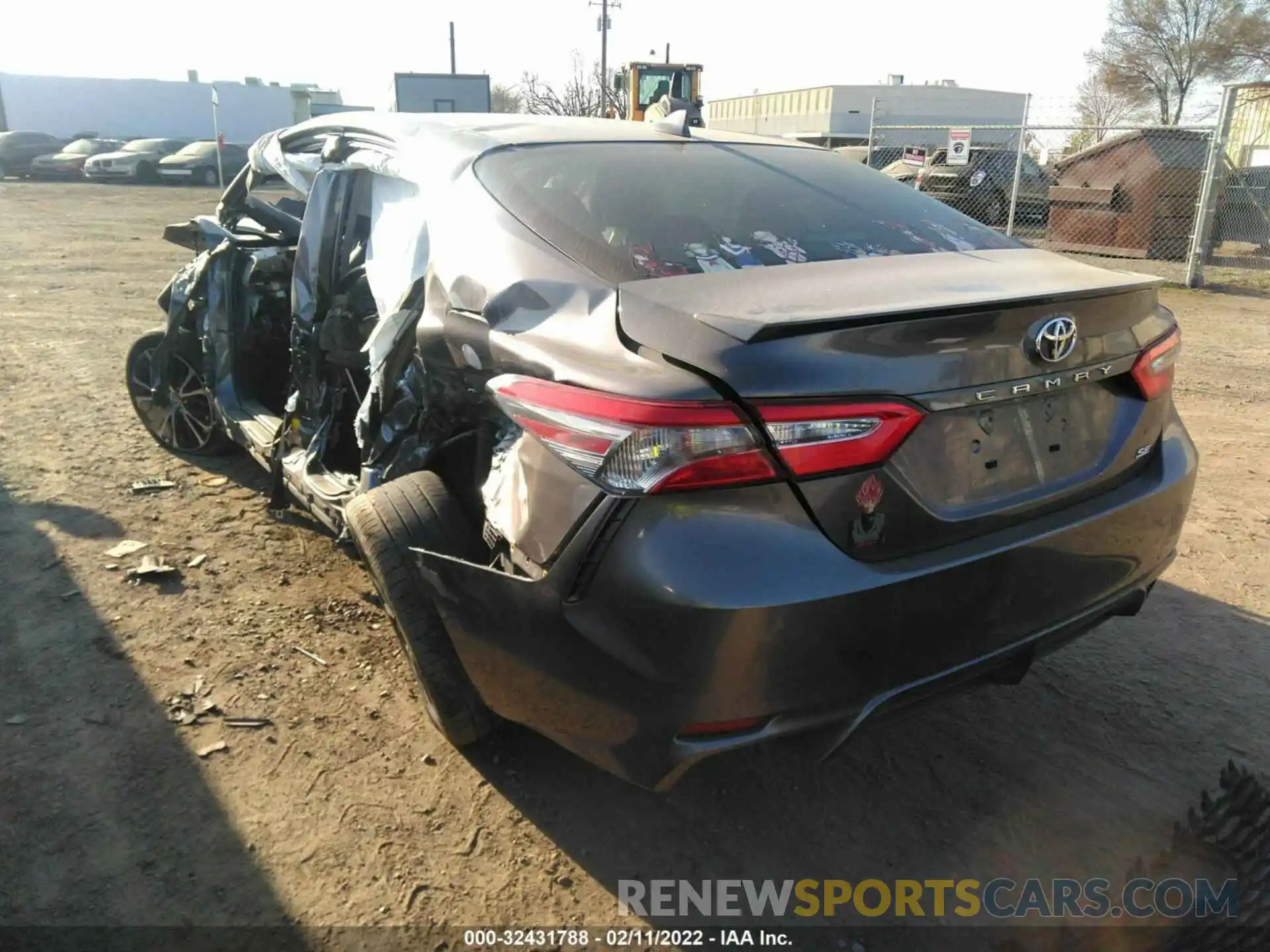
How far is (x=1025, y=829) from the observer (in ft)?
7.86

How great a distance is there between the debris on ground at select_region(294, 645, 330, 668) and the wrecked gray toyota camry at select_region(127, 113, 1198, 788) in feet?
1.82

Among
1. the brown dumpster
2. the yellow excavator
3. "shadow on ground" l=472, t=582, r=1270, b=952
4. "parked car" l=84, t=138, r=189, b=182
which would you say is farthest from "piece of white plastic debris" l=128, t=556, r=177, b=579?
"parked car" l=84, t=138, r=189, b=182

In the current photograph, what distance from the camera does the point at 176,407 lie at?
190 inches

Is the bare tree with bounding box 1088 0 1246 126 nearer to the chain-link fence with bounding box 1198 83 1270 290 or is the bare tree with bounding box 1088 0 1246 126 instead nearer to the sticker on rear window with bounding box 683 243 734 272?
the chain-link fence with bounding box 1198 83 1270 290

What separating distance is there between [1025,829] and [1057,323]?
1305 mm

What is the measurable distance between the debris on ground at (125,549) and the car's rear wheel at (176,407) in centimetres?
88

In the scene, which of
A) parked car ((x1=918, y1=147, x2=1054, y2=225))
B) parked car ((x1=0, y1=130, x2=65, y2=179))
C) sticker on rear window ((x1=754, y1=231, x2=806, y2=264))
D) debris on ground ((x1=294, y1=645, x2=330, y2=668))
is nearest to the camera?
sticker on rear window ((x1=754, y1=231, x2=806, y2=264))

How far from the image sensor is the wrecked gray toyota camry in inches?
69.8

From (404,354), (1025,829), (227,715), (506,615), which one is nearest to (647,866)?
(506,615)

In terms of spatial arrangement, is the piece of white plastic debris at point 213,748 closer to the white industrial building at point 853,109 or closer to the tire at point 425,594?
the tire at point 425,594

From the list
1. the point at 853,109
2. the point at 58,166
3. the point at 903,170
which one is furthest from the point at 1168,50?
the point at 58,166

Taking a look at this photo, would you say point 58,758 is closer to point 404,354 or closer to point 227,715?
point 227,715

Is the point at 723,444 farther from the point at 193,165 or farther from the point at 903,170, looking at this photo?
the point at 193,165

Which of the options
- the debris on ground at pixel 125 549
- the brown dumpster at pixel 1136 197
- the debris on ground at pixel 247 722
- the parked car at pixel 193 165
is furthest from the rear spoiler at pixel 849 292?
the parked car at pixel 193 165
